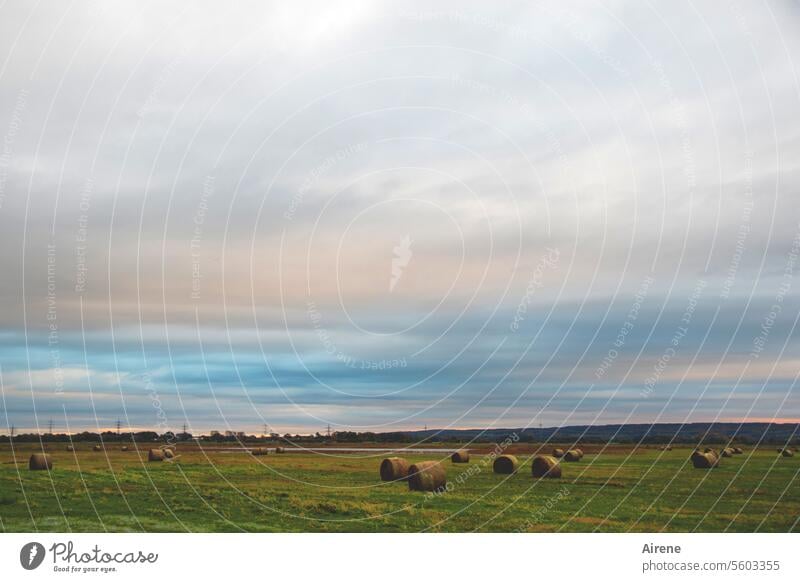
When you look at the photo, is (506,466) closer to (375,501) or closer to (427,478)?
(427,478)

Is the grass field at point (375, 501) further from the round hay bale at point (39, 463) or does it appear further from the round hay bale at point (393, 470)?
the round hay bale at point (393, 470)

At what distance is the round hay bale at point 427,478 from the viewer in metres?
34.2

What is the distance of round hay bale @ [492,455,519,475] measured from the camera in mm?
42688

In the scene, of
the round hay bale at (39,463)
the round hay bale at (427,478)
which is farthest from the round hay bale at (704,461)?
the round hay bale at (39,463)

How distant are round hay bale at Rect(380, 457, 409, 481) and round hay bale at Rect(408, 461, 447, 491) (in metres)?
2.01

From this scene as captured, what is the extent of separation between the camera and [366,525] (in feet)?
83.5

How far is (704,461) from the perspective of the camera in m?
49.9

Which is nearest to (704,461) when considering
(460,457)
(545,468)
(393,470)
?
(545,468)

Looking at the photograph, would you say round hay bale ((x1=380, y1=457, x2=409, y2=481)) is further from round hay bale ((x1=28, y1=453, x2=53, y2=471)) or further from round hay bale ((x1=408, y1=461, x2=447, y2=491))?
round hay bale ((x1=28, y1=453, x2=53, y2=471))

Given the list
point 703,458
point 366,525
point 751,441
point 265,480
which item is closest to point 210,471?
point 265,480

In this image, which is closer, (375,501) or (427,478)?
(375,501)

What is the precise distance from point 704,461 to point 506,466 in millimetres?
14935

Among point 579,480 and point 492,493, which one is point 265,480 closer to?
point 492,493

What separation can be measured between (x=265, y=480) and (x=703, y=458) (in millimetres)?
27339
